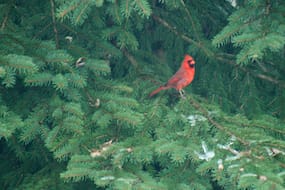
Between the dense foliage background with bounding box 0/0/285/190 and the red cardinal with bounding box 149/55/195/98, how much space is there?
8cm

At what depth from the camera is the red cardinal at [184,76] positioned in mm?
4209

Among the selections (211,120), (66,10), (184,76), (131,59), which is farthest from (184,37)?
(66,10)

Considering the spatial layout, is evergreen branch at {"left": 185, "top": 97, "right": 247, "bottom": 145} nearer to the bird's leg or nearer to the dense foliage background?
the dense foliage background

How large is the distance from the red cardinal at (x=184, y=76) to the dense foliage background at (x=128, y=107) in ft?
0.27

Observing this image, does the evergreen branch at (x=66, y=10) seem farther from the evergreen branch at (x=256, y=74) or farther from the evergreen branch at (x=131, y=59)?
the evergreen branch at (x=256, y=74)

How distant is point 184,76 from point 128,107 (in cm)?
110

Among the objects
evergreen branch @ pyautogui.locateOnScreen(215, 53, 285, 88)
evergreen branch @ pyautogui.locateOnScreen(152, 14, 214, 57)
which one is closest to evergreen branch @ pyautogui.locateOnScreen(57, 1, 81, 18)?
evergreen branch @ pyautogui.locateOnScreen(152, 14, 214, 57)

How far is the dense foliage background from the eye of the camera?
117 inches

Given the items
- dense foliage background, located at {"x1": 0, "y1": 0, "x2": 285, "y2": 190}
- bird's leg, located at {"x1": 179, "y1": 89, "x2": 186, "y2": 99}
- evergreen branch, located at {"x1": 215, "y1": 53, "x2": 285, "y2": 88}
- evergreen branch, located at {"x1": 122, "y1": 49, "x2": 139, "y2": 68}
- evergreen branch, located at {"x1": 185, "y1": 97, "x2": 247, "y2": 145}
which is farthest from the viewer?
evergreen branch, located at {"x1": 122, "y1": 49, "x2": 139, "y2": 68}

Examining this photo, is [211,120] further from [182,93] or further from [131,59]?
[131,59]

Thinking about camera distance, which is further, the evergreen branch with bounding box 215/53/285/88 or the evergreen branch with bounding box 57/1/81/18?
the evergreen branch with bounding box 215/53/285/88

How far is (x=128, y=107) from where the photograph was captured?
3447mm

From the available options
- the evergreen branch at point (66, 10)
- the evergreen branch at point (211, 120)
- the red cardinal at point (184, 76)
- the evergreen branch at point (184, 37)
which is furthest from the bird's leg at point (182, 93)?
the evergreen branch at point (66, 10)

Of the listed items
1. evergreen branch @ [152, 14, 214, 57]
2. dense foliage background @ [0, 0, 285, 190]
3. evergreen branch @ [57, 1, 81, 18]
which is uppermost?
evergreen branch @ [57, 1, 81, 18]
